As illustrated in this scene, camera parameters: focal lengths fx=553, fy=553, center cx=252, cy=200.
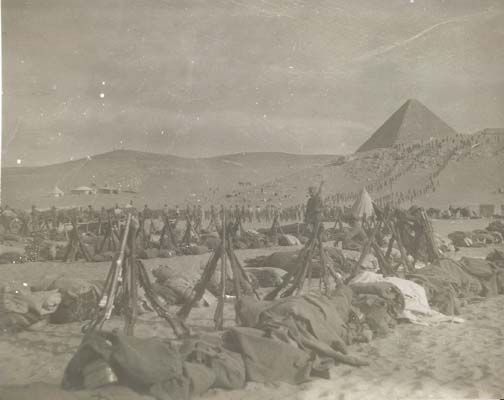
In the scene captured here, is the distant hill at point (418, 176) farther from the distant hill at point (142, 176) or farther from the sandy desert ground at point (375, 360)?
the sandy desert ground at point (375, 360)

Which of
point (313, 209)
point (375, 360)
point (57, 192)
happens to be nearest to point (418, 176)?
point (313, 209)

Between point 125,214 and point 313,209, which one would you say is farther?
point 313,209

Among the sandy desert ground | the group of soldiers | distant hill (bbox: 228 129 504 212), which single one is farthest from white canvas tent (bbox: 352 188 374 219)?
the sandy desert ground

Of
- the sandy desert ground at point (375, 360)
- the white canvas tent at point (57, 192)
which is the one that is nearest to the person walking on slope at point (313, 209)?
the sandy desert ground at point (375, 360)

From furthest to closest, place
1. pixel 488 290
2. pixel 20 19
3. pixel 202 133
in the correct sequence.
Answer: pixel 488 290 → pixel 202 133 → pixel 20 19

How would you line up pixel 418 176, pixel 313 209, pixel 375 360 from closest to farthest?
pixel 375 360 → pixel 313 209 → pixel 418 176

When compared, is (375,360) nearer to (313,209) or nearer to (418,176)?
(313,209)

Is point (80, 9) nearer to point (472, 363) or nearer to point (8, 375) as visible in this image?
point (8, 375)

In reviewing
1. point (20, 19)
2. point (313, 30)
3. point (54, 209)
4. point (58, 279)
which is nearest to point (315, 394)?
point (58, 279)
